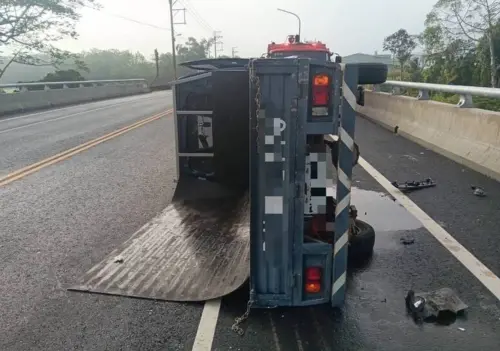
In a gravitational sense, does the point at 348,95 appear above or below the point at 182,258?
above

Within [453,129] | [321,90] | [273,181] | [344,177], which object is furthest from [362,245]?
[453,129]

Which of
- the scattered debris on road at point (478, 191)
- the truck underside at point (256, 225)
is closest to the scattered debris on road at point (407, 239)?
the truck underside at point (256, 225)

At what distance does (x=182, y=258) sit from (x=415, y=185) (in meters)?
4.01

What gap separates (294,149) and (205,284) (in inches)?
58.1

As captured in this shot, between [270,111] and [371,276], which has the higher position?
[270,111]

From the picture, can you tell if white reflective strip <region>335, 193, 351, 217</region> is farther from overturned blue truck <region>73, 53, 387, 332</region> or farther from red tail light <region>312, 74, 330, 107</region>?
red tail light <region>312, 74, 330, 107</region>

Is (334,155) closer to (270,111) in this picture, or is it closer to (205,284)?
(270,111)

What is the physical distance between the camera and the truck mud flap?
12.1 ft

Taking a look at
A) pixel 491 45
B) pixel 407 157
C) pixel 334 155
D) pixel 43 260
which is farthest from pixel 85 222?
pixel 491 45

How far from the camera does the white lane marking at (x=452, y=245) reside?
3.76 metres

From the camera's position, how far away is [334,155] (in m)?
3.46

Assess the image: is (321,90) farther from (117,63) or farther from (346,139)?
(117,63)

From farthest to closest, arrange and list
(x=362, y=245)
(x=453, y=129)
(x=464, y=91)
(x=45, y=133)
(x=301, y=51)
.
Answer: (x=301, y=51), (x=45, y=133), (x=453, y=129), (x=464, y=91), (x=362, y=245)

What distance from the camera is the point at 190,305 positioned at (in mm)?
3469
